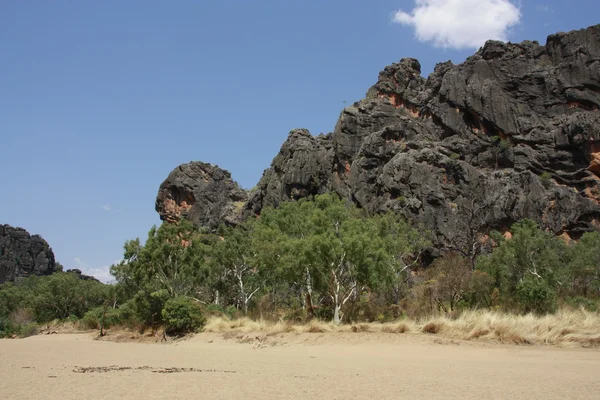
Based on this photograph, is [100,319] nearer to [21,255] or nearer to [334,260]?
[334,260]

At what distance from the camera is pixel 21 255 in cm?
12412

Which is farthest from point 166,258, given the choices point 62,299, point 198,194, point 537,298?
point 198,194

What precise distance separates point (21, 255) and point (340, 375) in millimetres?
135858

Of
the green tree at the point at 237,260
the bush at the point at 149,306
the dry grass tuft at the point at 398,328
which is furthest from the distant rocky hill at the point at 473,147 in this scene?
the bush at the point at 149,306

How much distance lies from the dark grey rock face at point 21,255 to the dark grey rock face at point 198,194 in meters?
43.4

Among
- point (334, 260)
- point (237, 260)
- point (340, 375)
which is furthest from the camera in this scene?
point (237, 260)

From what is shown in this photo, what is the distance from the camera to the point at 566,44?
244ft

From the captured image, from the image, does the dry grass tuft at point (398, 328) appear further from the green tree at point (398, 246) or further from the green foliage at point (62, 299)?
the green foliage at point (62, 299)

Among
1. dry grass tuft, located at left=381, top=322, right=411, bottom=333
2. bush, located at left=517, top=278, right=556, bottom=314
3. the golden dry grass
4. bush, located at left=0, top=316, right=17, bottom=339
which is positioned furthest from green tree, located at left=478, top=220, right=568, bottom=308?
bush, located at left=0, top=316, right=17, bottom=339

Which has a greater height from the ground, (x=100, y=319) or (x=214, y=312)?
(x=214, y=312)

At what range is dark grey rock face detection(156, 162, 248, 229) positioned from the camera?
331ft

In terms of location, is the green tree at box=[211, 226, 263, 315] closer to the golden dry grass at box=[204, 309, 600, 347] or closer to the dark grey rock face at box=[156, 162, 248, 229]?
A: the golden dry grass at box=[204, 309, 600, 347]

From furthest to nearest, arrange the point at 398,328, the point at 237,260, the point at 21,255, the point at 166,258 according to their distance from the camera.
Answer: the point at 21,255, the point at 237,260, the point at 166,258, the point at 398,328

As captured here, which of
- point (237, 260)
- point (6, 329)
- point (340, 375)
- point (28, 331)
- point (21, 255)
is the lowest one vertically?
point (28, 331)
